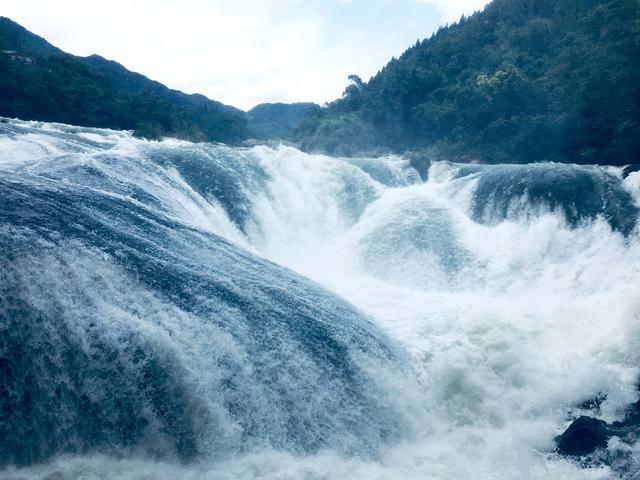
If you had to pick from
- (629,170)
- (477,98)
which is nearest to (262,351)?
(629,170)

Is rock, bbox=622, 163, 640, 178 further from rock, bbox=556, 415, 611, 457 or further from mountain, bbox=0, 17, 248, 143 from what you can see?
mountain, bbox=0, 17, 248, 143

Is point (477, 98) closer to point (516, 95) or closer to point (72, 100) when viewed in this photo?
point (516, 95)

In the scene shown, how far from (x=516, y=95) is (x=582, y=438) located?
78.0ft

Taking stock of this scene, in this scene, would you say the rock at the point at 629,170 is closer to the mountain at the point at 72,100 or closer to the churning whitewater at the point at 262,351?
the churning whitewater at the point at 262,351

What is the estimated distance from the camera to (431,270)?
408 inches

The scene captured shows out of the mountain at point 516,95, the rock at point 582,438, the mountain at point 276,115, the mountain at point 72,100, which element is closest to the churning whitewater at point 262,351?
the rock at point 582,438

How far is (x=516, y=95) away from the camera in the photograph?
2522 centimetres

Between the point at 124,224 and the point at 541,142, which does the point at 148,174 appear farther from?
the point at 541,142

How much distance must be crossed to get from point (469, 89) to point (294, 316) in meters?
26.4

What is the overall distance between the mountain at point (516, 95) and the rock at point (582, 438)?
44.2ft

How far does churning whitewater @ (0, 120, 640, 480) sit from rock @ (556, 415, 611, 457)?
10cm

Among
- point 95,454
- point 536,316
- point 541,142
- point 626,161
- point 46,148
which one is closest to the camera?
point 95,454

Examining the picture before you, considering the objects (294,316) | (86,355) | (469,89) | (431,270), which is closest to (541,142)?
(469,89)

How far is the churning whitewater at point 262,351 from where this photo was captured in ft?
12.6
